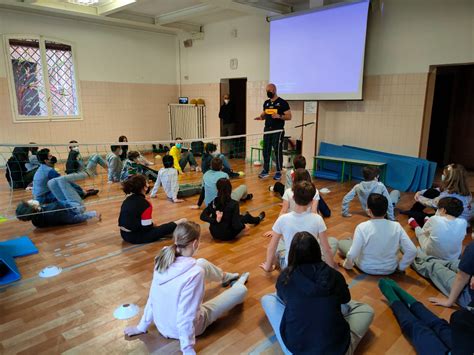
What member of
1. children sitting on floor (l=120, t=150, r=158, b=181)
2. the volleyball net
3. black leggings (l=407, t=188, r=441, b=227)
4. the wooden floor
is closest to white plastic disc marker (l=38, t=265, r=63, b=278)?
the wooden floor

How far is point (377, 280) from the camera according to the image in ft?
9.40

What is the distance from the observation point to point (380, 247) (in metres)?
2.80

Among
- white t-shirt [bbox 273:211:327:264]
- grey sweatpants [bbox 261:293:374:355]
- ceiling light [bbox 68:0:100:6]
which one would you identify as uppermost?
ceiling light [bbox 68:0:100:6]

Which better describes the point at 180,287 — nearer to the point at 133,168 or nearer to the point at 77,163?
the point at 133,168

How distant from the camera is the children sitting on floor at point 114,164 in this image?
5.99 meters

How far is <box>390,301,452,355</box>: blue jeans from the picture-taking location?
72.6 inches

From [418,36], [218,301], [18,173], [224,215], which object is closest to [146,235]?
[224,215]

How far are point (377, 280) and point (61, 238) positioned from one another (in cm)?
318

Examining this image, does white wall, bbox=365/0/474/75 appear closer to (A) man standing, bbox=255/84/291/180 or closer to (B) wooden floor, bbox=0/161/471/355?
(A) man standing, bbox=255/84/291/180

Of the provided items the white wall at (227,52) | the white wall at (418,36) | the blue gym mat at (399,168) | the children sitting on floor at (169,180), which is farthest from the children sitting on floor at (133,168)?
the white wall at (418,36)

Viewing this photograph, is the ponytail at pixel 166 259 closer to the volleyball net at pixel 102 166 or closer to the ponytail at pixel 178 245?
the ponytail at pixel 178 245

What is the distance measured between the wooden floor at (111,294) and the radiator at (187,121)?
5.69 m

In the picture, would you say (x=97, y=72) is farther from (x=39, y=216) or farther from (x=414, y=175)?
(x=414, y=175)

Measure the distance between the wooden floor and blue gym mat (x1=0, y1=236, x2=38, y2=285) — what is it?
76mm
